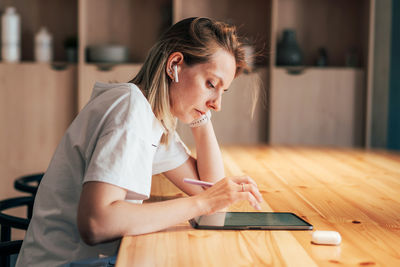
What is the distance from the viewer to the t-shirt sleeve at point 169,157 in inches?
67.2

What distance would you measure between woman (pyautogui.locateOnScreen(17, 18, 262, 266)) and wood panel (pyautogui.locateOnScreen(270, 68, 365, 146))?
81.6 inches

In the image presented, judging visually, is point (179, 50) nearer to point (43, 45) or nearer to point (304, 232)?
point (304, 232)

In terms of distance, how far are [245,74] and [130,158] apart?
261cm

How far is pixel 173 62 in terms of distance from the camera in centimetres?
141

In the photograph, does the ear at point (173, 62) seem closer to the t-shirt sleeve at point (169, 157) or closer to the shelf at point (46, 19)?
the t-shirt sleeve at point (169, 157)

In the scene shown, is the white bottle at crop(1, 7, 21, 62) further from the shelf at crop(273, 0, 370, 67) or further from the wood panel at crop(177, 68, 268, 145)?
the shelf at crop(273, 0, 370, 67)

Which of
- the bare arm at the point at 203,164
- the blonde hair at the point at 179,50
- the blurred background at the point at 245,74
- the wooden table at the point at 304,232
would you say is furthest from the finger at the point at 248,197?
the blurred background at the point at 245,74

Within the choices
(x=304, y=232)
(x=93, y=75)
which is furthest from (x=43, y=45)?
(x=304, y=232)

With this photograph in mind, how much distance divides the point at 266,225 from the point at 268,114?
8.37 ft

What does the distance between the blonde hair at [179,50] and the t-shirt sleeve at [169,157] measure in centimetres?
22

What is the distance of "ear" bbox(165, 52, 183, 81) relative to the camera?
1.40m

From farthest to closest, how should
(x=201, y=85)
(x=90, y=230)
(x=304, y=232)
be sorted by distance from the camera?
(x=201, y=85)
(x=304, y=232)
(x=90, y=230)

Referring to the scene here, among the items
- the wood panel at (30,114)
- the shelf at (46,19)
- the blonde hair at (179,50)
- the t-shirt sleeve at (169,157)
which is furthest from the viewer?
the shelf at (46,19)

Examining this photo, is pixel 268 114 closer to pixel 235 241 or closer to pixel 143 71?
pixel 143 71
